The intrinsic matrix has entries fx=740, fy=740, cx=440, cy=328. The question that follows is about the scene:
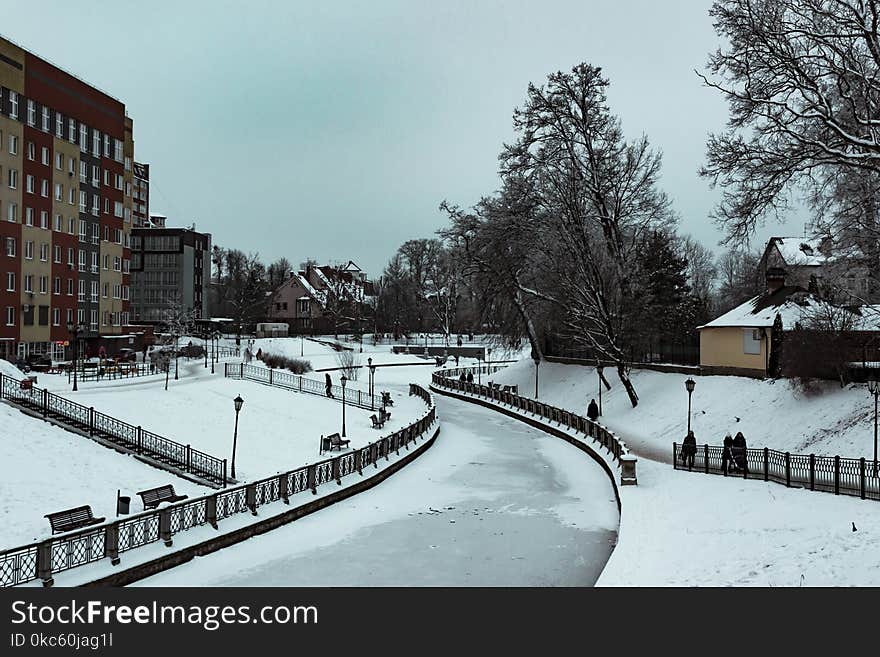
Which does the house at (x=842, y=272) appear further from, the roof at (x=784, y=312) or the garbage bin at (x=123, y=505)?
the garbage bin at (x=123, y=505)

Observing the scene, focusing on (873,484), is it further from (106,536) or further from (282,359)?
(282,359)

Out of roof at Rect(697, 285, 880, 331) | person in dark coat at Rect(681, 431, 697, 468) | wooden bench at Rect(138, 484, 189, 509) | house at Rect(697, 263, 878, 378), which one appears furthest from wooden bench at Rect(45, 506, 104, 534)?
roof at Rect(697, 285, 880, 331)

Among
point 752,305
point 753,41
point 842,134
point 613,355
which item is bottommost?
point 613,355

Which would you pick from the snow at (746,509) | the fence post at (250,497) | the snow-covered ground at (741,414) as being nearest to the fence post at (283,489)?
the fence post at (250,497)

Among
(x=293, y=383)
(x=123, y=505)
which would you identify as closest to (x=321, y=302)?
(x=293, y=383)

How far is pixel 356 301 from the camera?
339ft

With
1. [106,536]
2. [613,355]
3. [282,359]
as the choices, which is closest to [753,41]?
[106,536]

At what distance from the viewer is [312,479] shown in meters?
21.7

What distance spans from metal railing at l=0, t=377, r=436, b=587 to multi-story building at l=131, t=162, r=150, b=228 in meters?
104

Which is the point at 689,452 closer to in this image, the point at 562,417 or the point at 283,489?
the point at 283,489

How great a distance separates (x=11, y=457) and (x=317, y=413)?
62.0 feet

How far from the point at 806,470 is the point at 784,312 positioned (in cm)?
1544

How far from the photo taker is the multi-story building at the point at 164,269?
99562mm
